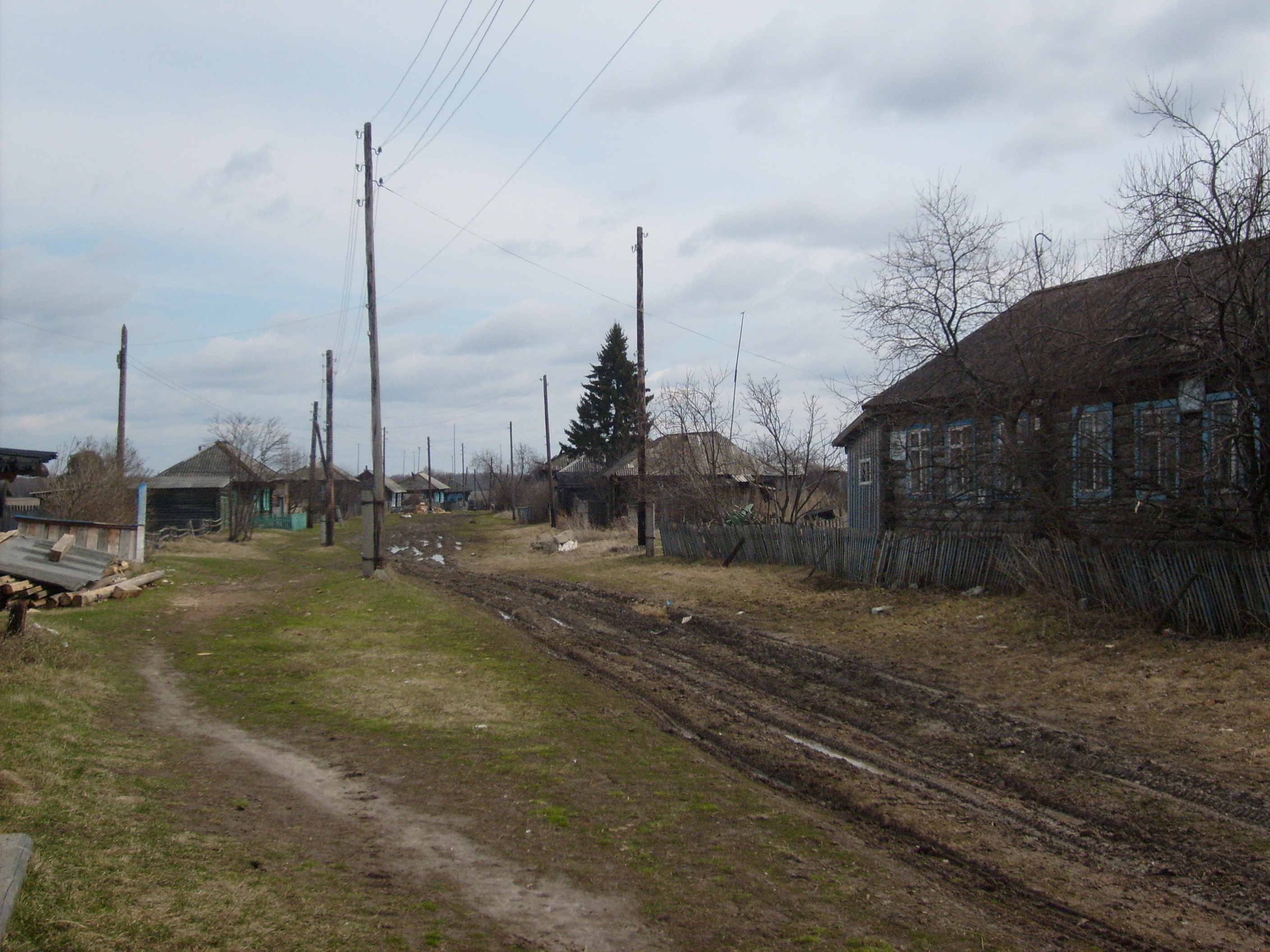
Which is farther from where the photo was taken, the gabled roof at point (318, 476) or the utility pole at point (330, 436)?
the gabled roof at point (318, 476)

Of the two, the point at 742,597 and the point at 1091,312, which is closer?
the point at 1091,312

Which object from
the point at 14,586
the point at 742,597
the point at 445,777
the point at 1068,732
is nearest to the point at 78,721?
the point at 445,777

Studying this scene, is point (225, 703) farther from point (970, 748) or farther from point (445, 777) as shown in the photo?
point (970, 748)

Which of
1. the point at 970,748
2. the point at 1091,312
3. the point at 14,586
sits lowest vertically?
the point at 970,748

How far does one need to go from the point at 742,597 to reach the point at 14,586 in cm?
1180

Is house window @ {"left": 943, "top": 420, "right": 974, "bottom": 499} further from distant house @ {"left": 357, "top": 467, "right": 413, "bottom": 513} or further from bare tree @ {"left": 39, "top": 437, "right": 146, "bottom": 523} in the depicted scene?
distant house @ {"left": 357, "top": 467, "right": 413, "bottom": 513}

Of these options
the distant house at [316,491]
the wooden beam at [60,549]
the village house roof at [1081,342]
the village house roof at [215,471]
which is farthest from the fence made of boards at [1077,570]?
the distant house at [316,491]

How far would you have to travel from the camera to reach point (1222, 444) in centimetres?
1098

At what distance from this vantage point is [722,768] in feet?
24.2

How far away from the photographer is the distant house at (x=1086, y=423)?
37.8 ft

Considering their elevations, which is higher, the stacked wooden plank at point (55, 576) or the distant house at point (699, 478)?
the distant house at point (699, 478)

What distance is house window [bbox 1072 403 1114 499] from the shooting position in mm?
12883

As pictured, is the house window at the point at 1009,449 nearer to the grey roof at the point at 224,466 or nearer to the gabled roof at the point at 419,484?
the grey roof at the point at 224,466

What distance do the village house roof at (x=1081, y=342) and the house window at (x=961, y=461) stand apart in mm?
608
